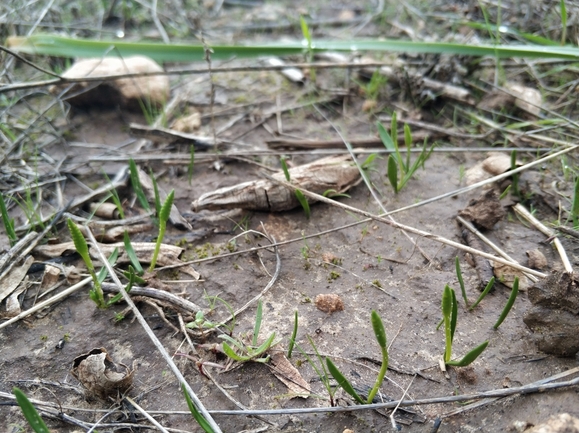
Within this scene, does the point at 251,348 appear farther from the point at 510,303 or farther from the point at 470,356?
the point at 510,303

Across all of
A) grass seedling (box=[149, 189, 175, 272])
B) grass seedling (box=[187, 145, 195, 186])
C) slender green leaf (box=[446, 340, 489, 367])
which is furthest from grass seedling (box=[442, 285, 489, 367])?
grass seedling (box=[187, 145, 195, 186])

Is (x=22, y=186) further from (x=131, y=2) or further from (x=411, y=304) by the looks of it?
(x=131, y=2)

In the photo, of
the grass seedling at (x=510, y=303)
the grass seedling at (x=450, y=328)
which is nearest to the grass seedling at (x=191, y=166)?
the grass seedling at (x=450, y=328)

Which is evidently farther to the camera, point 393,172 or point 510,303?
point 393,172

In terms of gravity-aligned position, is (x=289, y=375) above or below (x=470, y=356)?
below

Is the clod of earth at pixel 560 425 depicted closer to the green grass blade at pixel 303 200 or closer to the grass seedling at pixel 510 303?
the grass seedling at pixel 510 303

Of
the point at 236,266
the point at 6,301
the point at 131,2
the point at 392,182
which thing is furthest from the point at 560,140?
the point at 131,2

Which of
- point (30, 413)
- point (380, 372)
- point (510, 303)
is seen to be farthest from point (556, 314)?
point (30, 413)

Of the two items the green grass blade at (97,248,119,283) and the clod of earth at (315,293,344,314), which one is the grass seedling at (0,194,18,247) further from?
the clod of earth at (315,293,344,314)
